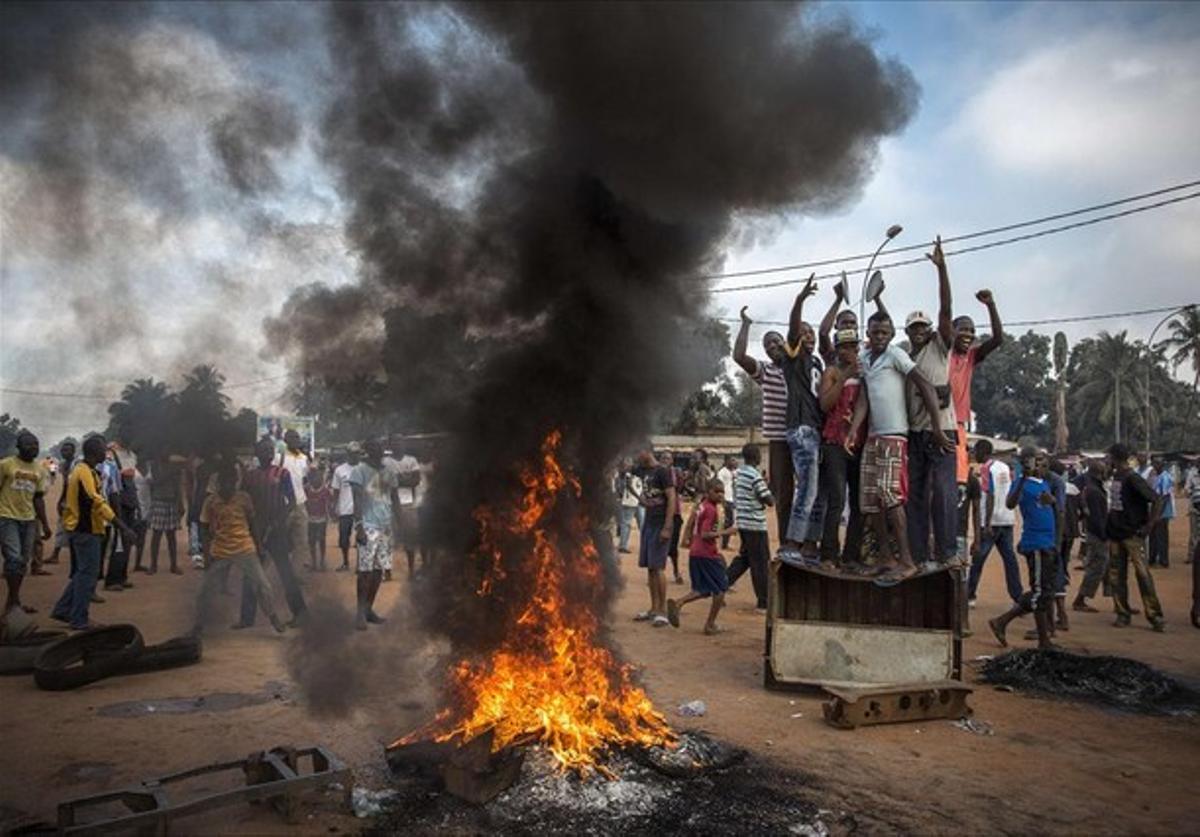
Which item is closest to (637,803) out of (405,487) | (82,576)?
(405,487)

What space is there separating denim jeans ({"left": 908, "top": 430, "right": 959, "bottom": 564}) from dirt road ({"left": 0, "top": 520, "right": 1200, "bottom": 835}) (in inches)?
51.5

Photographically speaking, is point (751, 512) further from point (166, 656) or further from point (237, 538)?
point (166, 656)

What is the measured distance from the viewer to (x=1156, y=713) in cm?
696

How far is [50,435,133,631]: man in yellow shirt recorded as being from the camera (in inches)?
368

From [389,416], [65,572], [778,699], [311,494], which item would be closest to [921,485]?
[778,699]

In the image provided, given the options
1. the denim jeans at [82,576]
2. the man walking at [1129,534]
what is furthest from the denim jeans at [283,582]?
the man walking at [1129,534]

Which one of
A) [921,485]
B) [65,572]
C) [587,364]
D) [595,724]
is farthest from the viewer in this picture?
[65,572]

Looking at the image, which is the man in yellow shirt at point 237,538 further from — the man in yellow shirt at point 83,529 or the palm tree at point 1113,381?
the palm tree at point 1113,381

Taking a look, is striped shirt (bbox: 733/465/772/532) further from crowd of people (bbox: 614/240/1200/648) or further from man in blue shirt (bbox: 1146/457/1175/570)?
man in blue shirt (bbox: 1146/457/1175/570)

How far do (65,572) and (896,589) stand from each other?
532 inches

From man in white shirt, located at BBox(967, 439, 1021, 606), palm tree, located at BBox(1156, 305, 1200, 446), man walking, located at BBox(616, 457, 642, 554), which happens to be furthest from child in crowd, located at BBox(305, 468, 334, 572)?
palm tree, located at BBox(1156, 305, 1200, 446)

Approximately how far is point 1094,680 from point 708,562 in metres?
4.00

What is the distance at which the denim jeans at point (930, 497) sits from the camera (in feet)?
25.6

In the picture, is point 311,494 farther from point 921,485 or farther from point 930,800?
point 930,800
